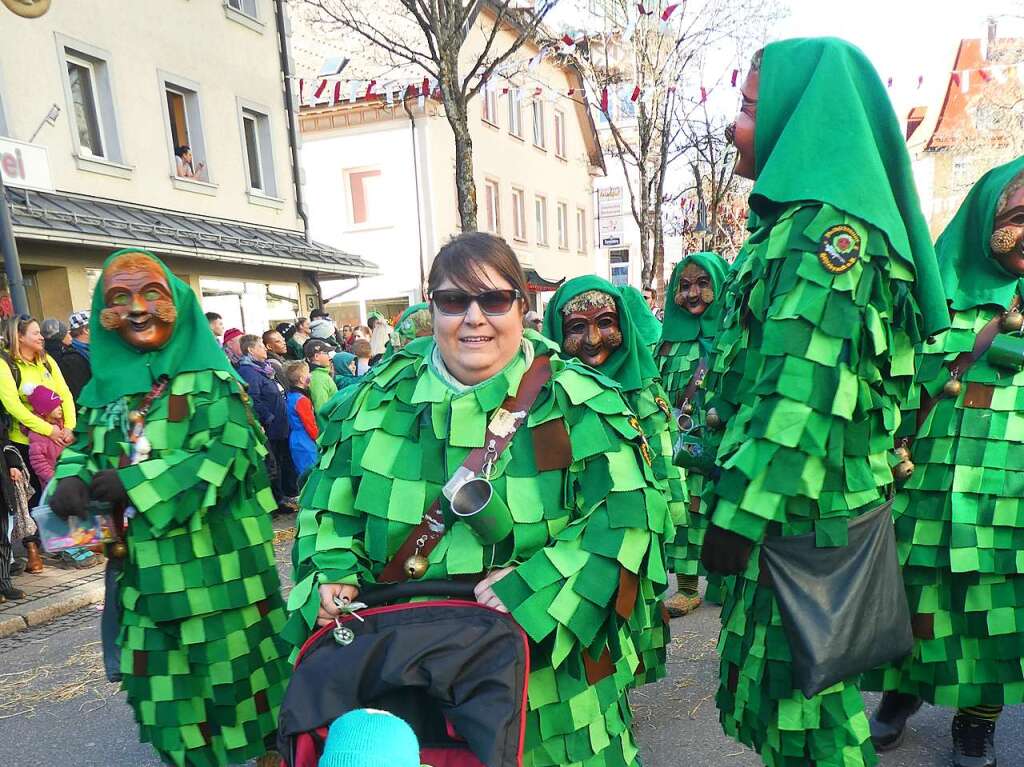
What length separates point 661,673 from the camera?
3041mm

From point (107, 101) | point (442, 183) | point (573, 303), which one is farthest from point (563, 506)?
point (442, 183)

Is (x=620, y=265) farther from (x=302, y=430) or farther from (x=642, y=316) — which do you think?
(x=642, y=316)

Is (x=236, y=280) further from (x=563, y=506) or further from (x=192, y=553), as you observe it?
(x=563, y=506)

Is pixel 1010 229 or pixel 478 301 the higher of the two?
pixel 1010 229

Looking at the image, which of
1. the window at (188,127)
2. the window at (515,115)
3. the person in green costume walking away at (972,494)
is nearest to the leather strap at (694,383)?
the person in green costume walking away at (972,494)

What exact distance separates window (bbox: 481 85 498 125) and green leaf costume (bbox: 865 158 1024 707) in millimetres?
18672

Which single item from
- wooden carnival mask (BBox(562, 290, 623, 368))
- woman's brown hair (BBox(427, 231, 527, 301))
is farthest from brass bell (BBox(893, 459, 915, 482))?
woman's brown hair (BBox(427, 231, 527, 301))

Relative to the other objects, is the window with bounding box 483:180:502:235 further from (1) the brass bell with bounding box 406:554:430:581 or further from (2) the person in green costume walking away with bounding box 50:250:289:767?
(1) the brass bell with bounding box 406:554:430:581

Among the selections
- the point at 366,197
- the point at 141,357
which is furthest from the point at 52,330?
the point at 366,197

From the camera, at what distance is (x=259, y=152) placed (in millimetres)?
13438

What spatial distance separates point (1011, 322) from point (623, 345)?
5.04 ft

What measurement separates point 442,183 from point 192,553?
17.1 metres

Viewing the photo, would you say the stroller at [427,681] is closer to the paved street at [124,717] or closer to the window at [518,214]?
the paved street at [124,717]

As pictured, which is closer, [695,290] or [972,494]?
[972,494]
